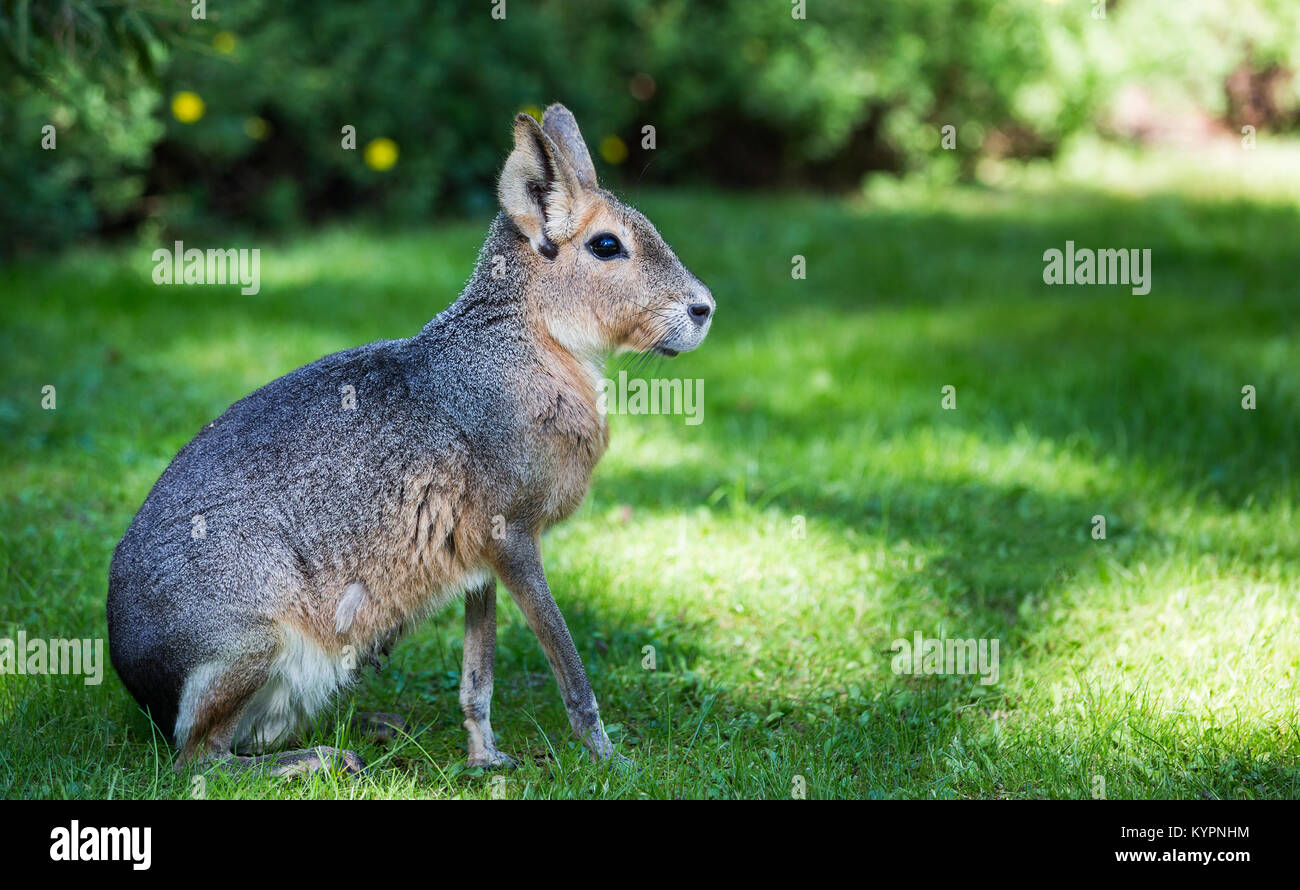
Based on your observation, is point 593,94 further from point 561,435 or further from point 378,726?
point 378,726

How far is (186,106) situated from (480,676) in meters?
6.78

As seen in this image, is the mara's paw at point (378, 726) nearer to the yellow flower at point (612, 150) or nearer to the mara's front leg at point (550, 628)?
the mara's front leg at point (550, 628)

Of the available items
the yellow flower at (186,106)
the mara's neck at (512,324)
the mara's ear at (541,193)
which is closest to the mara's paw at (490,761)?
the mara's neck at (512,324)

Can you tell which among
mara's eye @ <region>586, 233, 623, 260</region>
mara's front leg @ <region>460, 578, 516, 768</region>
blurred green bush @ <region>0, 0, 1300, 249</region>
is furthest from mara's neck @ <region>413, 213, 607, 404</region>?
blurred green bush @ <region>0, 0, 1300, 249</region>

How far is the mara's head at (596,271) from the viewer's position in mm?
3611

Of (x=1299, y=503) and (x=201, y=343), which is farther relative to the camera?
(x=201, y=343)

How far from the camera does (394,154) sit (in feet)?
33.1

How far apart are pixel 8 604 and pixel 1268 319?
23.7 ft

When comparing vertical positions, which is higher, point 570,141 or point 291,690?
point 570,141

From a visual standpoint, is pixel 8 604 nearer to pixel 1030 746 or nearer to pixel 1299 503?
pixel 1030 746

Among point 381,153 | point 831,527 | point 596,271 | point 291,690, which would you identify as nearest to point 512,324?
point 596,271

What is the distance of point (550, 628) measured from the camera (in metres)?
3.54
